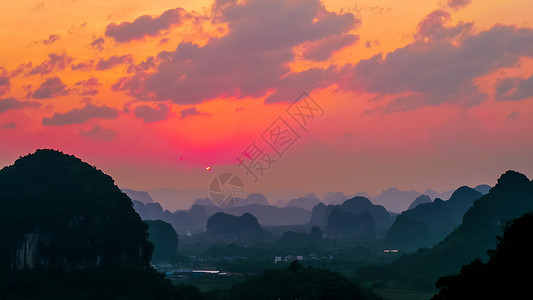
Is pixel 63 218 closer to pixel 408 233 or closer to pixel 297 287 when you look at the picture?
pixel 297 287

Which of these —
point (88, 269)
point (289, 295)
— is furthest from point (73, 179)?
point (289, 295)

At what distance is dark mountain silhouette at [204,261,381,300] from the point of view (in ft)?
173

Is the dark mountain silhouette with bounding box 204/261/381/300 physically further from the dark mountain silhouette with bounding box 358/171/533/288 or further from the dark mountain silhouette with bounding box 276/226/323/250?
the dark mountain silhouette with bounding box 276/226/323/250

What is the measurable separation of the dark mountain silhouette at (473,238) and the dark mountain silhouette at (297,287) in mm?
24410

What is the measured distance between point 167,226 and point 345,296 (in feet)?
258

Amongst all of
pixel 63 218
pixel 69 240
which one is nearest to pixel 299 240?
pixel 63 218

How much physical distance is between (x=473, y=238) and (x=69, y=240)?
5770 centimetres

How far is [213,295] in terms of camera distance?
197 ft

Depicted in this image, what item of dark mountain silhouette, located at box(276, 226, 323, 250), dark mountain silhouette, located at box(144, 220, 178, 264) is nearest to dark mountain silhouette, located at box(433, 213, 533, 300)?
dark mountain silhouette, located at box(144, 220, 178, 264)

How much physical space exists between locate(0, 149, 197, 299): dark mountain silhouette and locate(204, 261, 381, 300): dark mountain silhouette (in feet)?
17.6

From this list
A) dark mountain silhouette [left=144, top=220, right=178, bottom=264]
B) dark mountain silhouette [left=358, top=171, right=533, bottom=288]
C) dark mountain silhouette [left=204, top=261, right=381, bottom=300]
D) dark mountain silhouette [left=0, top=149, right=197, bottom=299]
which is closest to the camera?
dark mountain silhouette [left=0, top=149, right=197, bottom=299]

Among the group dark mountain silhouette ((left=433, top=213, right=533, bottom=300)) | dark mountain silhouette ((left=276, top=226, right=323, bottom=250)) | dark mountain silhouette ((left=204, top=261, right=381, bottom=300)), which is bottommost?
dark mountain silhouette ((left=204, top=261, right=381, bottom=300))

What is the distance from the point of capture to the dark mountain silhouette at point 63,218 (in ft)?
175

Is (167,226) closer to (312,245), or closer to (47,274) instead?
(312,245)
